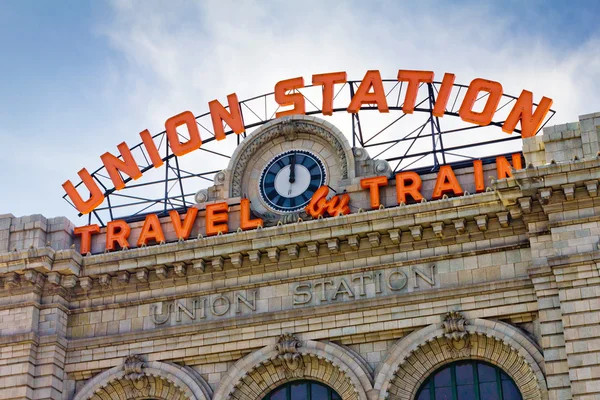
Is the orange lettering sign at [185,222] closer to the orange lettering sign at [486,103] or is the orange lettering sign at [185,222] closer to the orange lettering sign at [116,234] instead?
the orange lettering sign at [116,234]

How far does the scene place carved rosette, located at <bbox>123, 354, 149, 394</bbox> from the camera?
48219mm

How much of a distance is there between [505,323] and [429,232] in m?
4.49

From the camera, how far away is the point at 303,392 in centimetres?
4688

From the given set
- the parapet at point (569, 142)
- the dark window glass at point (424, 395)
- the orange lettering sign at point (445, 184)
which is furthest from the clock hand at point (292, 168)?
the dark window glass at point (424, 395)

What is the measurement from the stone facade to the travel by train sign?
10.3 ft

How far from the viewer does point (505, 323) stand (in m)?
44.7

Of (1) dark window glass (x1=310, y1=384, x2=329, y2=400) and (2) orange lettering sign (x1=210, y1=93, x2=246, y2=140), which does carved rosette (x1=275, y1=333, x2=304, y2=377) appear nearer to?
(1) dark window glass (x1=310, y1=384, x2=329, y2=400)

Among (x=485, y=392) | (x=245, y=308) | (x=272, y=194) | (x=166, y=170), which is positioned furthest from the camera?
(x=166, y=170)

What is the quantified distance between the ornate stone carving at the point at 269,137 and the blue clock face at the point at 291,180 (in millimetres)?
821


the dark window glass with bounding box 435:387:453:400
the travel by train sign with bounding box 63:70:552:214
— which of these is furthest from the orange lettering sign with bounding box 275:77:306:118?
the dark window glass with bounding box 435:387:453:400

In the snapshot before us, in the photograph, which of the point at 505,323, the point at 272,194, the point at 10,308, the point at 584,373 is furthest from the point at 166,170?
the point at 584,373

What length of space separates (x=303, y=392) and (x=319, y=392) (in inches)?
24.9

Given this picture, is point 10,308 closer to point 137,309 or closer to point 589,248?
point 137,309

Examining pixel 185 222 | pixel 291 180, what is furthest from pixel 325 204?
pixel 185 222
